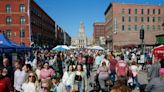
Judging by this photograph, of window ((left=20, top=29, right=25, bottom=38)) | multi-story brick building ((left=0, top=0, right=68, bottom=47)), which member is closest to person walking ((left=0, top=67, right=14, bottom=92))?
multi-story brick building ((left=0, top=0, right=68, bottom=47))

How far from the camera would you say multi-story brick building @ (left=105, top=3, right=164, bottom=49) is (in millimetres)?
92000

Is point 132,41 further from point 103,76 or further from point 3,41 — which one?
point 103,76

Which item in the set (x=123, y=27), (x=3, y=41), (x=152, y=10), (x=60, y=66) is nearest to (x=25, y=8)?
(x=123, y=27)

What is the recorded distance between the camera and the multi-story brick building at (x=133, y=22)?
92.0 metres

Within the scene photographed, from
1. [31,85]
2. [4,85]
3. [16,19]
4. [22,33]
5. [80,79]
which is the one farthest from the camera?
[16,19]

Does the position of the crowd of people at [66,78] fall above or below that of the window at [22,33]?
below

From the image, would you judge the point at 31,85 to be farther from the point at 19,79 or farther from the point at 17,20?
the point at 17,20

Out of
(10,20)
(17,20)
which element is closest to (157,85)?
(17,20)

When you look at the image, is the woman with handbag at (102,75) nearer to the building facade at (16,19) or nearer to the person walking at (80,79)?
the person walking at (80,79)

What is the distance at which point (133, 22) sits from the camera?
93.4 meters

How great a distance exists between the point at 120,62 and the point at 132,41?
270ft

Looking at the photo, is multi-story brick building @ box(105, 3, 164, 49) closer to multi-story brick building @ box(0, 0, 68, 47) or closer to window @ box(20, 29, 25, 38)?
multi-story brick building @ box(0, 0, 68, 47)

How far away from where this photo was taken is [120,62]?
14.2 metres

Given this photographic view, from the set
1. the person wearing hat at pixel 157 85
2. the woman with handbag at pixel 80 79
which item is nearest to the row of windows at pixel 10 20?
the woman with handbag at pixel 80 79
